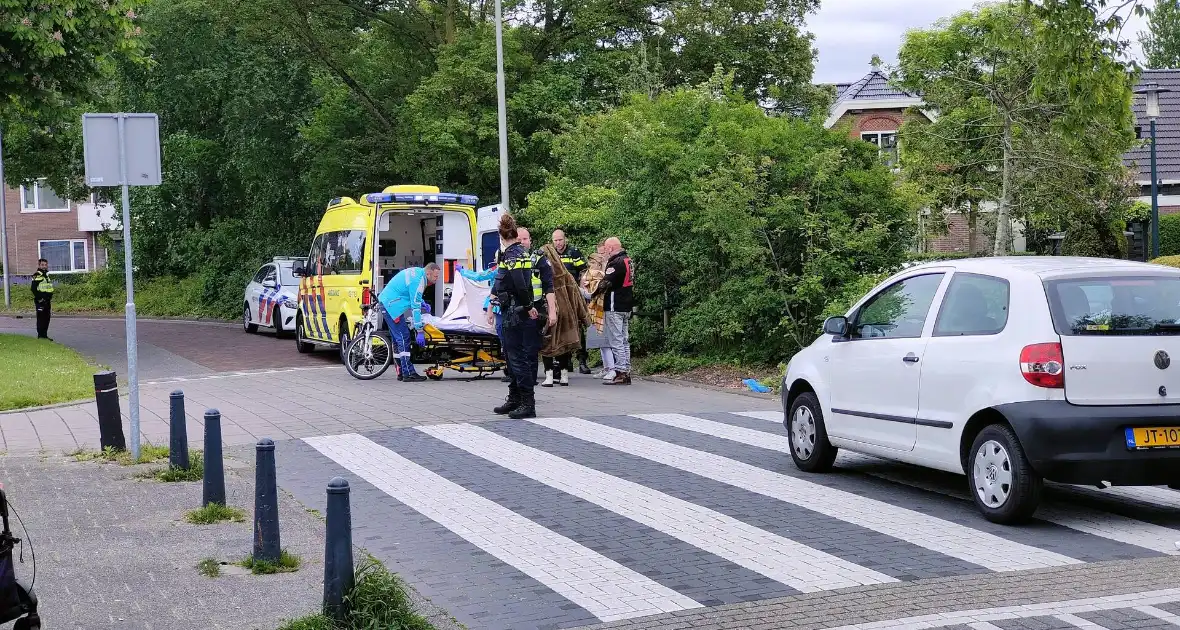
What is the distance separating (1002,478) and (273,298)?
881 inches

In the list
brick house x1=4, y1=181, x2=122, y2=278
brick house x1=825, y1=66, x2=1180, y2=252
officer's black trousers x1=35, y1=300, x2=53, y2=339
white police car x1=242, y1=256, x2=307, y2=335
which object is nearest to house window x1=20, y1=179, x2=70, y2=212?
brick house x1=4, y1=181, x2=122, y2=278

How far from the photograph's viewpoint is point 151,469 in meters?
9.88

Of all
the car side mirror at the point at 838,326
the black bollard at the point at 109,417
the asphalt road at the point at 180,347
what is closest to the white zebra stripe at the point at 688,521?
the car side mirror at the point at 838,326

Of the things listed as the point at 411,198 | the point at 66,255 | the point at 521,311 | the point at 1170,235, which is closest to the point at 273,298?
the point at 411,198

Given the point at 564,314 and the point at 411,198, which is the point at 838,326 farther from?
the point at 411,198

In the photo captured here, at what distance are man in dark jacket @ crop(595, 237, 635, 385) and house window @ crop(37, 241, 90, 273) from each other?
177ft

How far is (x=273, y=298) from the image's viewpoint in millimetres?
27812

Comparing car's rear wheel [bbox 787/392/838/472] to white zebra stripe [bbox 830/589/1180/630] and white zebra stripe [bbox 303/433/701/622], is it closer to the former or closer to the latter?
white zebra stripe [bbox 303/433/701/622]

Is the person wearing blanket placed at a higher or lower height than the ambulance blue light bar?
lower

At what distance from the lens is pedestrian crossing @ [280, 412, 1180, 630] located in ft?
21.1

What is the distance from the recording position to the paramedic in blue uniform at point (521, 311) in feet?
40.4

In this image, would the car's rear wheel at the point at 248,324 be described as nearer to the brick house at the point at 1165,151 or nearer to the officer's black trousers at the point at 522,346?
the officer's black trousers at the point at 522,346

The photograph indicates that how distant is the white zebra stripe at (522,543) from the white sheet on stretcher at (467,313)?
599 cm

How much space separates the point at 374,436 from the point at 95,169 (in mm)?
3382
